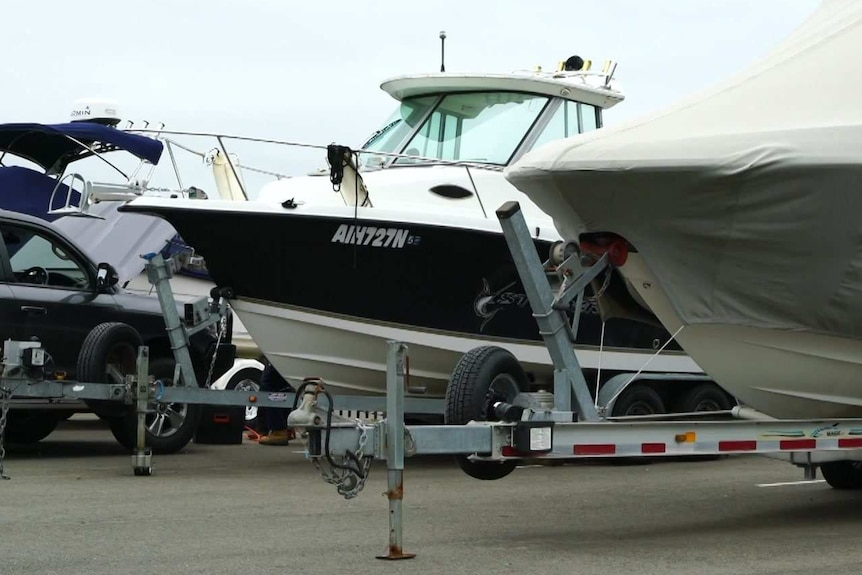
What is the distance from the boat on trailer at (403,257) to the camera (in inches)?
480

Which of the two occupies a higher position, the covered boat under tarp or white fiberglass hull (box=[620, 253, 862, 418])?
the covered boat under tarp

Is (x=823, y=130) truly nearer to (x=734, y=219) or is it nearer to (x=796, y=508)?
(x=734, y=219)

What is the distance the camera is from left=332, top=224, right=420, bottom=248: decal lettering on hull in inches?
480

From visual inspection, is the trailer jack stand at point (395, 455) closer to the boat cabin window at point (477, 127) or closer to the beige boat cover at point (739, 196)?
the beige boat cover at point (739, 196)

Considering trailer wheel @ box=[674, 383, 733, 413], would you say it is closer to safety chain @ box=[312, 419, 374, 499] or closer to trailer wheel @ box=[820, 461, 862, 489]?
trailer wheel @ box=[820, 461, 862, 489]

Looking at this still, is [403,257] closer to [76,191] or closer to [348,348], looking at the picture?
[348,348]

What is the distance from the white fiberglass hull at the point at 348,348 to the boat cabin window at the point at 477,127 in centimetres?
196

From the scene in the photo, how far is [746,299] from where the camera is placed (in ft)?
28.9

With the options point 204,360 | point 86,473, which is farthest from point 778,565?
point 204,360

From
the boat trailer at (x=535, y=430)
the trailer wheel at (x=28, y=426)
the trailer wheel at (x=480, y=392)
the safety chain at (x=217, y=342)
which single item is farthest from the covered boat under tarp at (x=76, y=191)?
the boat trailer at (x=535, y=430)

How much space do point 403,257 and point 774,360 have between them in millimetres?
4224

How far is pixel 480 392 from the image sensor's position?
8969 mm

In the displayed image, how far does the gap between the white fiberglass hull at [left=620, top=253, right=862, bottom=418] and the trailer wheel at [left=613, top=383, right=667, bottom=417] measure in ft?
11.5

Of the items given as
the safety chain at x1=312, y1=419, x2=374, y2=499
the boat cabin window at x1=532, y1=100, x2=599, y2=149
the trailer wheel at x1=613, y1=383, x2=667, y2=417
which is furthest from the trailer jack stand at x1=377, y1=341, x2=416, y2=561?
the boat cabin window at x1=532, y1=100, x2=599, y2=149
